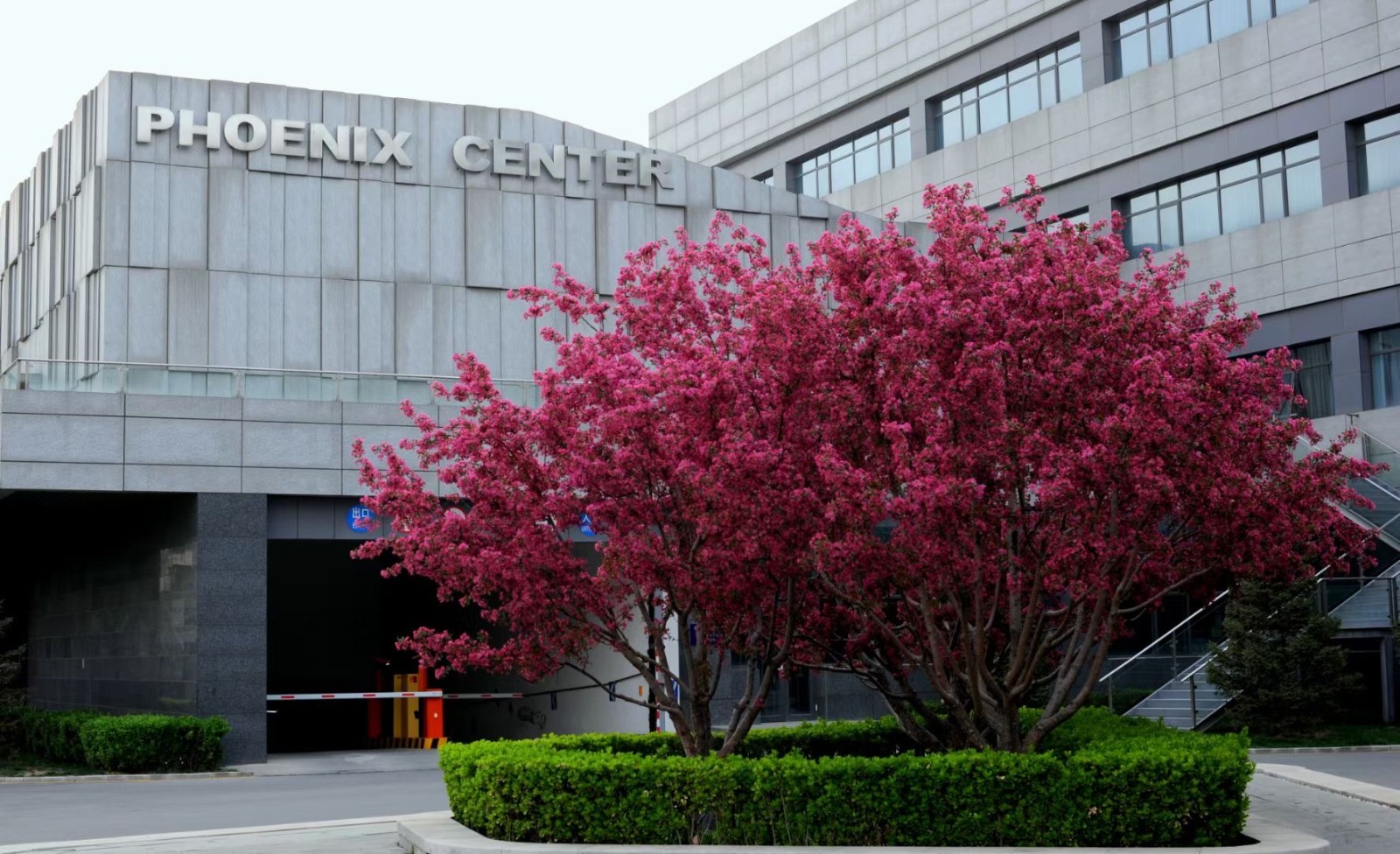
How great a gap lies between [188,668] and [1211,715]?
19547 mm

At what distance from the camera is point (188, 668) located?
2931 centimetres

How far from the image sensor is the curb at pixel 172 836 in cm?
1666

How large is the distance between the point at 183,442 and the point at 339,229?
837 centimetres

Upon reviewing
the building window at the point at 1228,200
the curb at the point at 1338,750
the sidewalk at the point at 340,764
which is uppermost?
the building window at the point at 1228,200

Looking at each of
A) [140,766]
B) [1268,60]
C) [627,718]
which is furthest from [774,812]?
[1268,60]

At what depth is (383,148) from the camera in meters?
36.4

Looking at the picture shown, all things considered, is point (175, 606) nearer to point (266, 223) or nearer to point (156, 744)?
point (156, 744)

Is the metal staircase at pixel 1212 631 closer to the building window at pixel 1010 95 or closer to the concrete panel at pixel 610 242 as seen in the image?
the concrete panel at pixel 610 242

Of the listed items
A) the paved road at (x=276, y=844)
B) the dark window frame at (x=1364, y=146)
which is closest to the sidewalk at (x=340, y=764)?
the paved road at (x=276, y=844)

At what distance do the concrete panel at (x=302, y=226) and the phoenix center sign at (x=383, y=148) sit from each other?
668 mm

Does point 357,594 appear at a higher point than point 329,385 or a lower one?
lower

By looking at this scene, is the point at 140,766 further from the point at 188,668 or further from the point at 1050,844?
the point at 1050,844

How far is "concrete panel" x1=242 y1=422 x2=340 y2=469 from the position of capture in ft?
97.2

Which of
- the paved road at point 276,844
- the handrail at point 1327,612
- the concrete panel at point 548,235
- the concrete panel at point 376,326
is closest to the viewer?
the paved road at point 276,844
